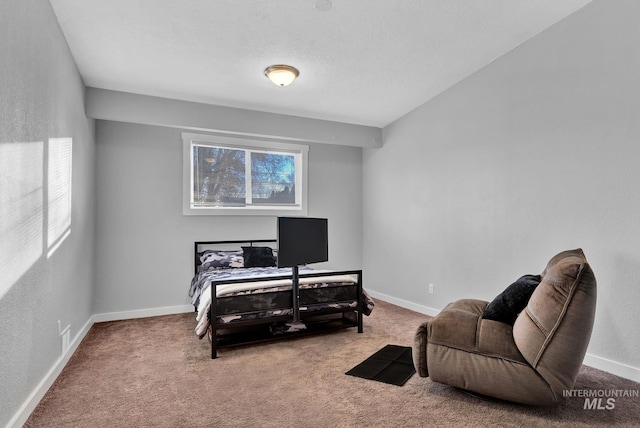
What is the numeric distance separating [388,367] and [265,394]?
1.00m

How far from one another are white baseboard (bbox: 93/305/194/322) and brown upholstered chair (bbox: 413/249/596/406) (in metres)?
3.39

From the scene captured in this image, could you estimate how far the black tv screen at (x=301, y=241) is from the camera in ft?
10.8

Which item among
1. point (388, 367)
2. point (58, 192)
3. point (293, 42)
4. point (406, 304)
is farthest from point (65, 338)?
point (406, 304)

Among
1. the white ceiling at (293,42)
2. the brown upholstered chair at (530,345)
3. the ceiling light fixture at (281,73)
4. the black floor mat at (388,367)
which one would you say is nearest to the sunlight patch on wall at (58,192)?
the white ceiling at (293,42)

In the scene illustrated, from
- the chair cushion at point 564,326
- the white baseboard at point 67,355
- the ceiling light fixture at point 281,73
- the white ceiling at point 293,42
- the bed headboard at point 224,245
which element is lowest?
the white baseboard at point 67,355

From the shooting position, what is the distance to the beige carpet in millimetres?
2098

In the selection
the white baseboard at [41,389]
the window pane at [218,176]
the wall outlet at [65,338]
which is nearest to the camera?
the white baseboard at [41,389]

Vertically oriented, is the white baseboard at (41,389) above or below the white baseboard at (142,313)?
above

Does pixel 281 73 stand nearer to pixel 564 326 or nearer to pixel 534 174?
pixel 534 174

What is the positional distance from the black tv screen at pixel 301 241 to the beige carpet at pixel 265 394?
2.63 feet

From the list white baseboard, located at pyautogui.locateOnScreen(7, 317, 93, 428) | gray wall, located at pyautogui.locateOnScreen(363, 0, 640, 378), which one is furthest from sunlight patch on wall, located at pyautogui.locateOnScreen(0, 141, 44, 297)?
gray wall, located at pyautogui.locateOnScreen(363, 0, 640, 378)

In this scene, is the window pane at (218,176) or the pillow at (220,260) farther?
the window pane at (218,176)

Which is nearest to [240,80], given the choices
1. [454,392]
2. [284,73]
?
[284,73]

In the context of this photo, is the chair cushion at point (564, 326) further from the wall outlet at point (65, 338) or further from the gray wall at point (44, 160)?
the wall outlet at point (65, 338)
